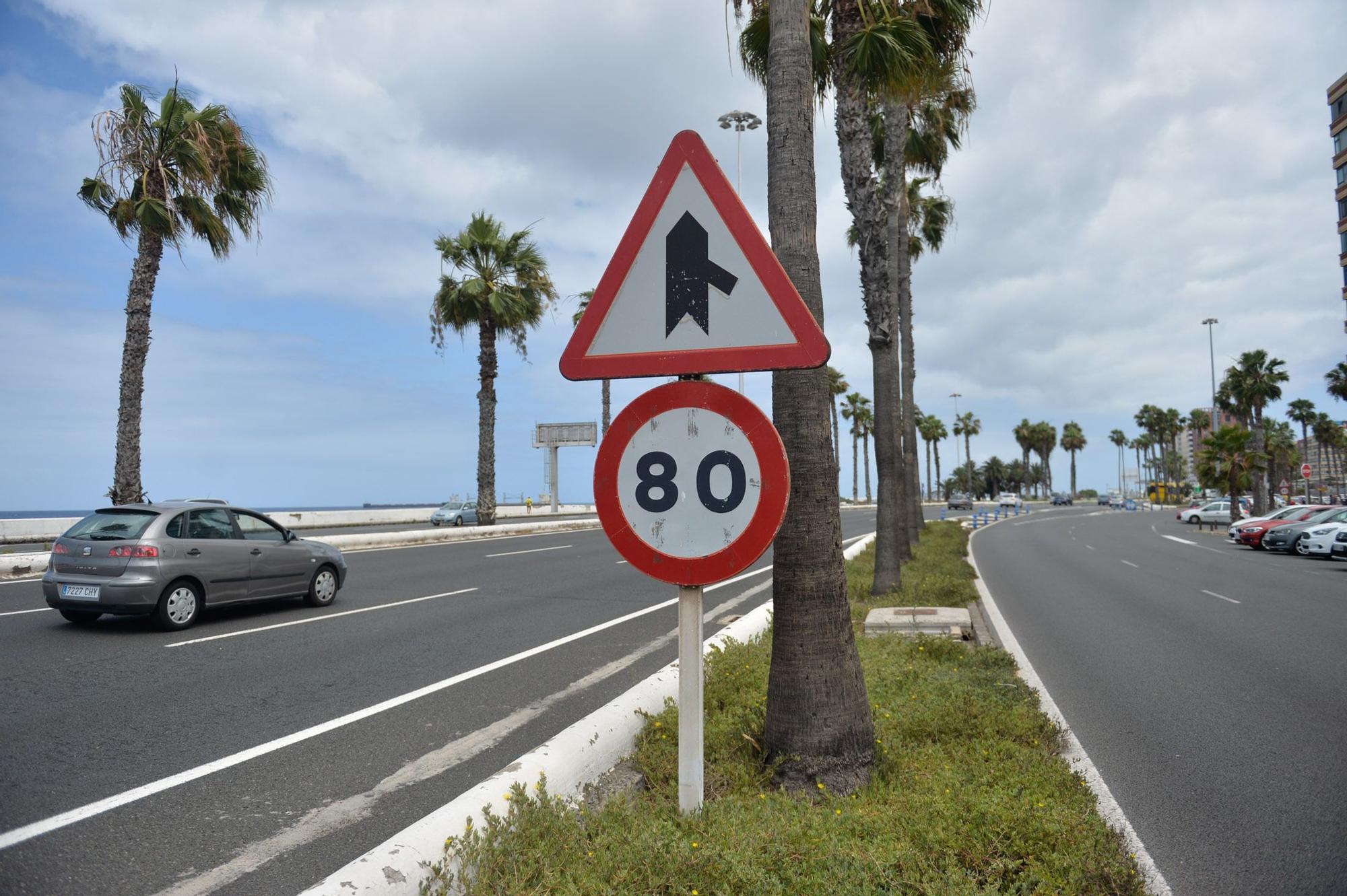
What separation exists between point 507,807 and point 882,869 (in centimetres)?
153

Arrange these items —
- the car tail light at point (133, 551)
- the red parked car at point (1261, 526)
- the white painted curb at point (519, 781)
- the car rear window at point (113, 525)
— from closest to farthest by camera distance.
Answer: the white painted curb at point (519, 781) → the car tail light at point (133, 551) → the car rear window at point (113, 525) → the red parked car at point (1261, 526)

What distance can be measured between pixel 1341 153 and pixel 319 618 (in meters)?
74.0

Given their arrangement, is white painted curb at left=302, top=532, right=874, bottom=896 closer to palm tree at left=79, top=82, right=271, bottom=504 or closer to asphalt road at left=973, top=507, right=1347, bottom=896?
asphalt road at left=973, top=507, right=1347, bottom=896

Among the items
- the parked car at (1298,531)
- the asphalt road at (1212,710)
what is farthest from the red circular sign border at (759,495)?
the parked car at (1298,531)

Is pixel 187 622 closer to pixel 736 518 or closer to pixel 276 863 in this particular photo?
pixel 276 863

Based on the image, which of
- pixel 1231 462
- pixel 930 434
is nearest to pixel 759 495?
pixel 1231 462

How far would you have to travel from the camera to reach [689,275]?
126 inches

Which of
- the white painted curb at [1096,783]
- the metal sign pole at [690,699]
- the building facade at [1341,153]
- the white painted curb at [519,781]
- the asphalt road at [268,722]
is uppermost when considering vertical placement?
the building facade at [1341,153]

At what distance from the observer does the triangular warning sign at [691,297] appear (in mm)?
3064

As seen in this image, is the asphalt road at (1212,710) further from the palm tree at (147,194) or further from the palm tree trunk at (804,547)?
the palm tree at (147,194)

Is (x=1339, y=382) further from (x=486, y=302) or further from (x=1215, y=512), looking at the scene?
(x=486, y=302)

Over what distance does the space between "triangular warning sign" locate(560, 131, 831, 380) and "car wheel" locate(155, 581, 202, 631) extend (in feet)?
25.7

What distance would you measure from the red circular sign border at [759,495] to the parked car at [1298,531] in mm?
28170

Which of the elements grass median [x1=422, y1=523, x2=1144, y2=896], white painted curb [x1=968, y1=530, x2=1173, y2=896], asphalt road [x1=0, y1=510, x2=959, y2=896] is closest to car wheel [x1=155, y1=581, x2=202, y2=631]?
asphalt road [x1=0, y1=510, x2=959, y2=896]
